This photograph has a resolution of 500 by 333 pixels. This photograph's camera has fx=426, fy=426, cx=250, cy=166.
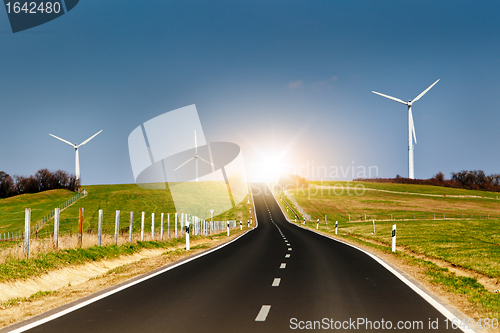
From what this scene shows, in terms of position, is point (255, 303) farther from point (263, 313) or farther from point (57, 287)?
point (57, 287)

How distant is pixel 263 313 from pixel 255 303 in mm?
819

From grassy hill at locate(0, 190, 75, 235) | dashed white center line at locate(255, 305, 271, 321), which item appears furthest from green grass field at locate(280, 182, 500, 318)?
grassy hill at locate(0, 190, 75, 235)

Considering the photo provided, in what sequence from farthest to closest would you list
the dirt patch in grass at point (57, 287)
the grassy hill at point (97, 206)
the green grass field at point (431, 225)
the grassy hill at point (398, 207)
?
the grassy hill at point (97, 206) < the grassy hill at point (398, 207) < the green grass field at point (431, 225) < the dirt patch in grass at point (57, 287)

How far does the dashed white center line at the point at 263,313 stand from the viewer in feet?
22.1

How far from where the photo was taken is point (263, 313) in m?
7.06

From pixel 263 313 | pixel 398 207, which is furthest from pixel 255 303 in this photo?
pixel 398 207

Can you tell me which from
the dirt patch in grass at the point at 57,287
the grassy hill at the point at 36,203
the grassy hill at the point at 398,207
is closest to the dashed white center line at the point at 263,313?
the dirt patch in grass at the point at 57,287

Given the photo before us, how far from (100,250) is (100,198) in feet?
305

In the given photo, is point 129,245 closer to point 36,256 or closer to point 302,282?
point 36,256

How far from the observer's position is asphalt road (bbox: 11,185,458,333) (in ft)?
20.9

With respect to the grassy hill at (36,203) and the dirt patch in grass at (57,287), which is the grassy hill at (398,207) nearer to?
the dirt patch in grass at (57,287)

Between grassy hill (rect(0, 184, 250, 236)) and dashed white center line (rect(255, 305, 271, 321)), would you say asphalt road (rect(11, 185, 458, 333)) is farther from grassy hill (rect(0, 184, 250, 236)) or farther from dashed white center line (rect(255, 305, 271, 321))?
grassy hill (rect(0, 184, 250, 236))

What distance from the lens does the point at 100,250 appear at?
15688mm

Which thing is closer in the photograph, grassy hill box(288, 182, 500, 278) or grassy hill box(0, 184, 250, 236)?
grassy hill box(288, 182, 500, 278)
